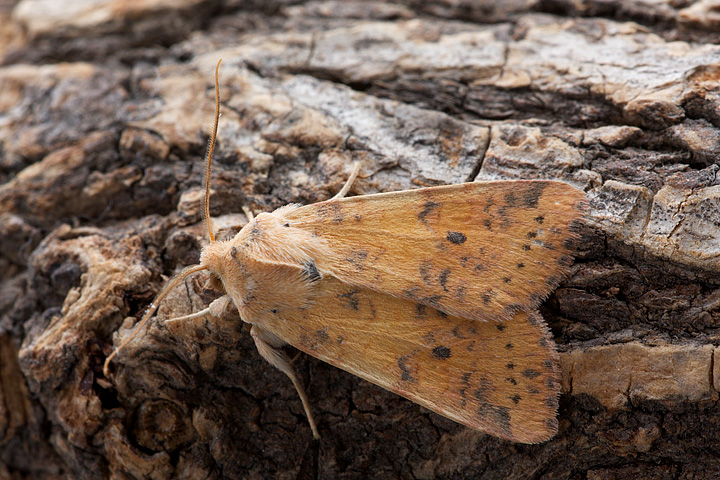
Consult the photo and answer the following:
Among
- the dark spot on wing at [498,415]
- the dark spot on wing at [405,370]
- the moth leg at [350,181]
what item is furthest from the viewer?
the moth leg at [350,181]

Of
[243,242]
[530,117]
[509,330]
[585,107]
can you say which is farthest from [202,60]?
[509,330]

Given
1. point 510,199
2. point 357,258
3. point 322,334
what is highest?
point 510,199

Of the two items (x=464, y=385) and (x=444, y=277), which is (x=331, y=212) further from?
(x=464, y=385)

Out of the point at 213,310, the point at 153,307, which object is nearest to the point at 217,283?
the point at 213,310

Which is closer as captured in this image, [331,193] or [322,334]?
[322,334]

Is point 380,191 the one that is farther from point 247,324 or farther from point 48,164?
point 48,164

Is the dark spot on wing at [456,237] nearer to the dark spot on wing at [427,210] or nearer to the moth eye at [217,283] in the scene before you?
the dark spot on wing at [427,210]

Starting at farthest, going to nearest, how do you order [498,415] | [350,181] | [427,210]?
[350,181]
[427,210]
[498,415]

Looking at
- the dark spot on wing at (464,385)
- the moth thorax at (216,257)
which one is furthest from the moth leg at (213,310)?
the dark spot on wing at (464,385)
